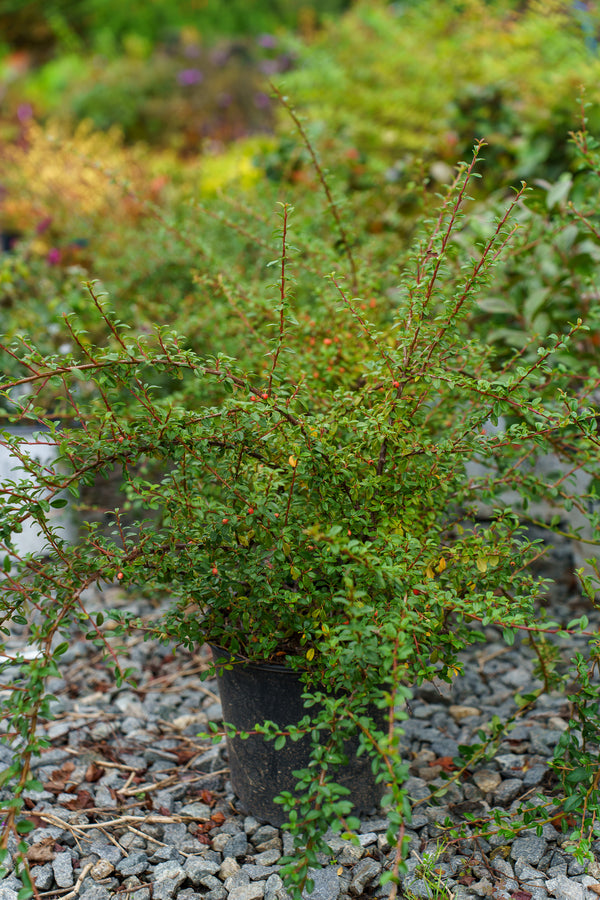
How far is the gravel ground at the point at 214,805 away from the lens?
4.52 feet

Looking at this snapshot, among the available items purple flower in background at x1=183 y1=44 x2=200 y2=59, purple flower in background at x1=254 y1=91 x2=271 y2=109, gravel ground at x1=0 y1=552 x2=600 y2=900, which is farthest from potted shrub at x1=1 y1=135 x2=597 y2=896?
purple flower in background at x1=183 y1=44 x2=200 y2=59

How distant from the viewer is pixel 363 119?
4.54 m

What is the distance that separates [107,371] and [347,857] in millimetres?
1036

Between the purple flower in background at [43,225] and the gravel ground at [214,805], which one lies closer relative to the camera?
the gravel ground at [214,805]

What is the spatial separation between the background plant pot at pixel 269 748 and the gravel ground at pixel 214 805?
0.06 m

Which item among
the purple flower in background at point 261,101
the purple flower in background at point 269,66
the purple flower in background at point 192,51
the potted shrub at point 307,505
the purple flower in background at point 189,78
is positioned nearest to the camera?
the potted shrub at point 307,505

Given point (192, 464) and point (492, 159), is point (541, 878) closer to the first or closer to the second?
point (192, 464)

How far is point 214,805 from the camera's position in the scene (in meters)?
1.65

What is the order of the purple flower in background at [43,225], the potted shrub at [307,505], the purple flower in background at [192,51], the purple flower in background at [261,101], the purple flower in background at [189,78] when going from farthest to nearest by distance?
the purple flower in background at [192,51], the purple flower in background at [189,78], the purple flower in background at [261,101], the purple flower in background at [43,225], the potted shrub at [307,505]

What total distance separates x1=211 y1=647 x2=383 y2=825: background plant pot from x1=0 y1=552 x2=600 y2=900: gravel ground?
6cm

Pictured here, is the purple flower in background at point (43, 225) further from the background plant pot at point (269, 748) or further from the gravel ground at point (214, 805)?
the background plant pot at point (269, 748)

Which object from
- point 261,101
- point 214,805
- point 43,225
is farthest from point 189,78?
point 214,805

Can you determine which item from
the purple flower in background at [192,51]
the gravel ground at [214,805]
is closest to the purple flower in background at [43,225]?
the gravel ground at [214,805]

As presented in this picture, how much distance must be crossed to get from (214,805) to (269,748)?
0.91 ft
